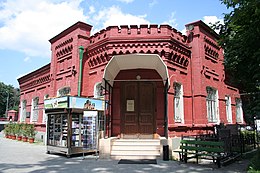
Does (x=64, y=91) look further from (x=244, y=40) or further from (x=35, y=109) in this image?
(x=244, y=40)

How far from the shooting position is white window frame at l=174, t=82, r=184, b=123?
11.8 metres

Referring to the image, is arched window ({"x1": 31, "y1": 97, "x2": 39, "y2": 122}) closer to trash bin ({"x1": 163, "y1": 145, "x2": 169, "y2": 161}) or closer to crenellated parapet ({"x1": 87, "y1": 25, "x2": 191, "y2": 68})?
crenellated parapet ({"x1": 87, "y1": 25, "x2": 191, "y2": 68})

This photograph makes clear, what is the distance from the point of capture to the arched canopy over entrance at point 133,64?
10.3m

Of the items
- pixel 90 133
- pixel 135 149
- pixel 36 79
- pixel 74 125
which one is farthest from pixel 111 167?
pixel 36 79

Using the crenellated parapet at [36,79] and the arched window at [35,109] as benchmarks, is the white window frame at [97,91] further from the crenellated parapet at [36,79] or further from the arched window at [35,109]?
the arched window at [35,109]

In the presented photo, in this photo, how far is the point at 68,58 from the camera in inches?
585

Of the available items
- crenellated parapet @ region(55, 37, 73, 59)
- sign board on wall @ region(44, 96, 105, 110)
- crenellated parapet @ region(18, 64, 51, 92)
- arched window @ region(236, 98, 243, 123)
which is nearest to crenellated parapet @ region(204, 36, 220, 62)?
arched window @ region(236, 98, 243, 123)

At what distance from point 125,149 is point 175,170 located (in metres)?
3.26

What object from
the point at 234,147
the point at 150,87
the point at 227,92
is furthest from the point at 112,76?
the point at 227,92

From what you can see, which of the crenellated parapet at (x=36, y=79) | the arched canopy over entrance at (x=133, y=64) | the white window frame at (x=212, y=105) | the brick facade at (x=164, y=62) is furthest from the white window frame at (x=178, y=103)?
the crenellated parapet at (x=36, y=79)

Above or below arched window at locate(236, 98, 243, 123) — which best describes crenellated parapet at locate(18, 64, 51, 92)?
above

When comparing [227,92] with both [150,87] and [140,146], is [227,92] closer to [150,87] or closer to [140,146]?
[150,87]

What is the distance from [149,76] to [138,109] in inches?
71.4

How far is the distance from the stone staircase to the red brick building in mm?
750
